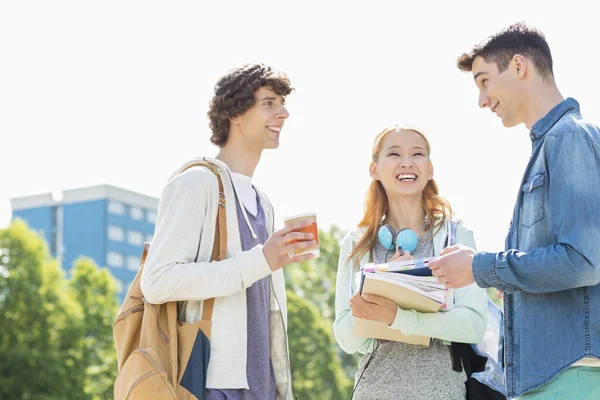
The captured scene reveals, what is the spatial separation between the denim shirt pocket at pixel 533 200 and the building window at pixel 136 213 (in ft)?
308

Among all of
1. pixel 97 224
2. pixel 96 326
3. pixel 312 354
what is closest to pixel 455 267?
pixel 96 326

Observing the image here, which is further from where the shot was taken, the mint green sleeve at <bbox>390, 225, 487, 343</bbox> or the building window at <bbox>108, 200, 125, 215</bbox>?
the building window at <bbox>108, 200, 125, 215</bbox>

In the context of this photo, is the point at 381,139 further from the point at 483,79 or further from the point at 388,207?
the point at 483,79

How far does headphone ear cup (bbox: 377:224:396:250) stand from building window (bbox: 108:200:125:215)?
3540 inches

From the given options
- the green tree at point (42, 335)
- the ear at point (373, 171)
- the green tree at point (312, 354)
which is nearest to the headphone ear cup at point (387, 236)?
the ear at point (373, 171)

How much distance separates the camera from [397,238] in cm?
536

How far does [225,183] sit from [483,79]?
1484mm

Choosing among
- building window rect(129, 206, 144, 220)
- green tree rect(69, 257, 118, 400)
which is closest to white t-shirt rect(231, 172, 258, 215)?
green tree rect(69, 257, 118, 400)

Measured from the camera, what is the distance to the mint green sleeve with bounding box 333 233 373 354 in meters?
5.21

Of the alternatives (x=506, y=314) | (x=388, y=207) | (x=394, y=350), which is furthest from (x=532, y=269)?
(x=388, y=207)

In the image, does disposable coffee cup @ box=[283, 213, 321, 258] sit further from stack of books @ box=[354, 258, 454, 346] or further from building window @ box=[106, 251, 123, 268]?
building window @ box=[106, 251, 123, 268]

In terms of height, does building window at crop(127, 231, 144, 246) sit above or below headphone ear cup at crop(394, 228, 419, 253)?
above

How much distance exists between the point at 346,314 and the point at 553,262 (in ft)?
6.05

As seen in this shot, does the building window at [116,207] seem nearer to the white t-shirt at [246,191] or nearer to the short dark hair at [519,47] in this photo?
the white t-shirt at [246,191]
